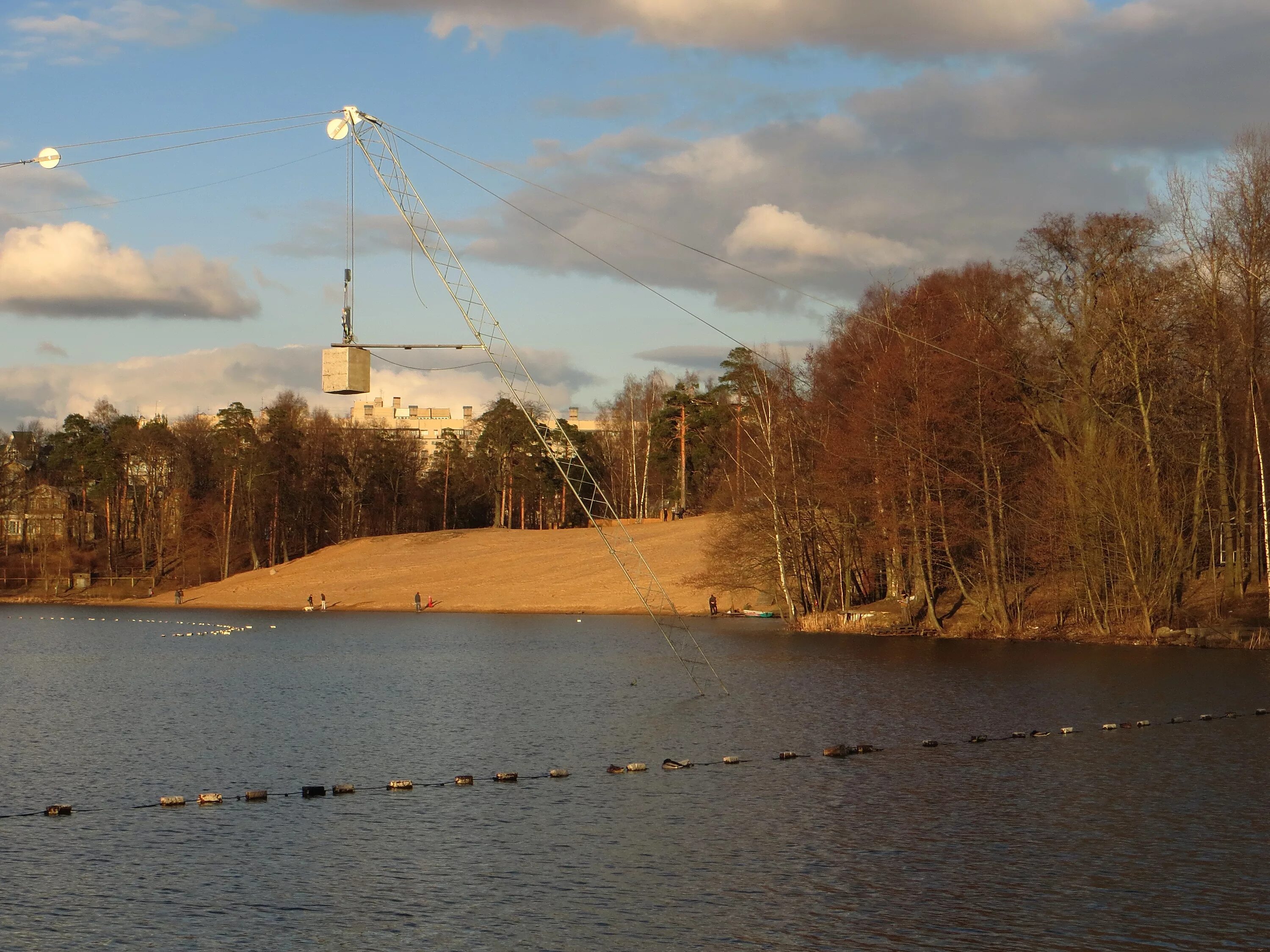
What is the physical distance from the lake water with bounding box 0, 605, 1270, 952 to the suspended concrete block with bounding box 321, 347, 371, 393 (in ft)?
23.8

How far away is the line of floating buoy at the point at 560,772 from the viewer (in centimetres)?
2147

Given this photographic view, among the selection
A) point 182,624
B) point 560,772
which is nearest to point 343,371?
point 560,772

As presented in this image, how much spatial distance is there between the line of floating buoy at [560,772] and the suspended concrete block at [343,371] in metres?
7.19

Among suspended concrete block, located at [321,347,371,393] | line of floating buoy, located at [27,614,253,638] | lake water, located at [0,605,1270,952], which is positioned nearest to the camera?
lake water, located at [0,605,1270,952]

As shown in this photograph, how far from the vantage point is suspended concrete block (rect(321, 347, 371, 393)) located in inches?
960

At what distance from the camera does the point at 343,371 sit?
24422 millimetres

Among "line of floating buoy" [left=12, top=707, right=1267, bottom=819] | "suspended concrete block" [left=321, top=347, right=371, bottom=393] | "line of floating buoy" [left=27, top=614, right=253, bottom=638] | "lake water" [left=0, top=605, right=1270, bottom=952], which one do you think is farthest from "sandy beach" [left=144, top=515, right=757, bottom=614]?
"suspended concrete block" [left=321, top=347, right=371, bottom=393]

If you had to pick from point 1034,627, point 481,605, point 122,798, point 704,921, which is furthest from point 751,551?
point 704,921

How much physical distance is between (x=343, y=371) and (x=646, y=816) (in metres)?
9.95

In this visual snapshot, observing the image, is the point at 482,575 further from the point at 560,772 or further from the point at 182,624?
the point at 560,772

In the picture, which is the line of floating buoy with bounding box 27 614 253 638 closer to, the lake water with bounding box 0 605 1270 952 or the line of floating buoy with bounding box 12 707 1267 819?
the lake water with bounding box 0 605 1270 952

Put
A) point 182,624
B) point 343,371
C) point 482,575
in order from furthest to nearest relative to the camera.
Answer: point 482,575, point 182,624, point 343,371

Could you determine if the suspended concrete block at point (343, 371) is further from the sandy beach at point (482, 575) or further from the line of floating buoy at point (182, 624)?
the sandy beach at point (482, 575)

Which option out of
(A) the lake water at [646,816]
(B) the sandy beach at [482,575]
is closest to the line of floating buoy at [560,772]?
(A) the lake water at [646,816]
